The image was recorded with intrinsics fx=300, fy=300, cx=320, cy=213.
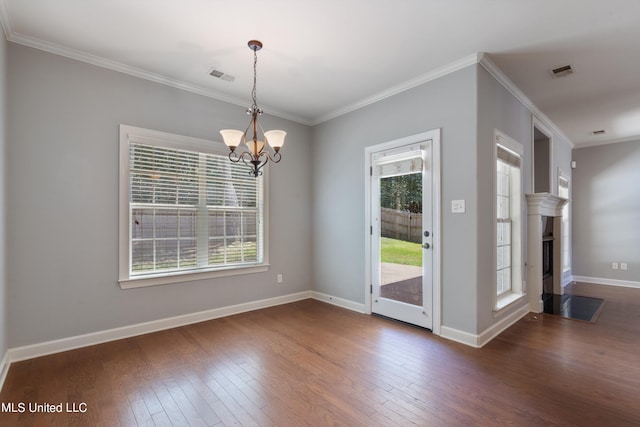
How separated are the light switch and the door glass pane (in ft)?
1.32

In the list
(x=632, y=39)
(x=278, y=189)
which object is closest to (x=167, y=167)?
(x=278, y=189)

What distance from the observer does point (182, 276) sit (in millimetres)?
3545

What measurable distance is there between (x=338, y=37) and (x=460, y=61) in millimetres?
1319

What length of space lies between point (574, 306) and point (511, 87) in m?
3.29

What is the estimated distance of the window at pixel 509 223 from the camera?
3.58 metres

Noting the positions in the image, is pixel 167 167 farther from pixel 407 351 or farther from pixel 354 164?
pixel 407 351

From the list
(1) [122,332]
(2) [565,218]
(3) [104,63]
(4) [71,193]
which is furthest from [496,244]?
(3) [104,63]

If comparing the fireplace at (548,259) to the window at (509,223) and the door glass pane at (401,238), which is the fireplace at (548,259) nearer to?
the window at (509,223)

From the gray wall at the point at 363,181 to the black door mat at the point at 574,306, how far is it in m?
2.06

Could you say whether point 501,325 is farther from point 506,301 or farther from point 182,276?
point 182,276

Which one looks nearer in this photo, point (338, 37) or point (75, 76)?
point (338, 37)

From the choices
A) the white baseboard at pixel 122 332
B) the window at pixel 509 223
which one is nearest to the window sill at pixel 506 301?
the window at pixel 509 223

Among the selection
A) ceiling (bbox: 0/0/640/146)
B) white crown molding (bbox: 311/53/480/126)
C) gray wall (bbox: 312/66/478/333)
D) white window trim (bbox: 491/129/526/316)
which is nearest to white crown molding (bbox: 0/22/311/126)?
ceiling (bbox: 0/0/640/146)

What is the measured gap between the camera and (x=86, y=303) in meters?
2.95
